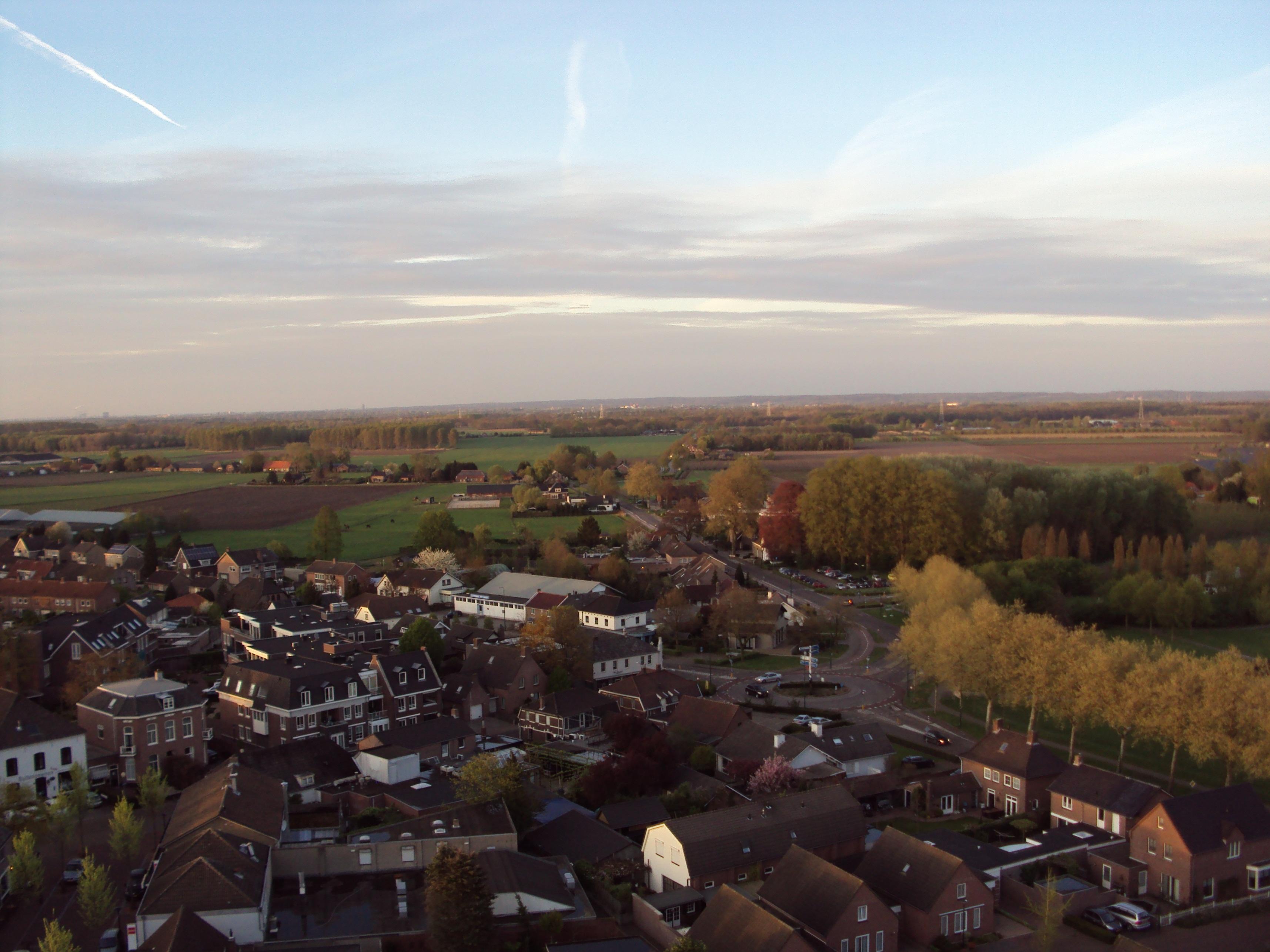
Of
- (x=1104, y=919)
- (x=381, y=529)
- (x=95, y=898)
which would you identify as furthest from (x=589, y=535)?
(x=95, y=898)

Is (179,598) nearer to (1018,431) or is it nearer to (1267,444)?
(1267,444)

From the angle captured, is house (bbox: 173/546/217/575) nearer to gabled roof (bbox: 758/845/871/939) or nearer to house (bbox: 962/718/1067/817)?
house (bbox: 962/718/1067/817)

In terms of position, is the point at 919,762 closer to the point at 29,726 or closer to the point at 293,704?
the point at 293,704

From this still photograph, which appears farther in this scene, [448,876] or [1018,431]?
[1018,431]

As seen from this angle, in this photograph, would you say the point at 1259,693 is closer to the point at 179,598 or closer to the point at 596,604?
the point at 596,604

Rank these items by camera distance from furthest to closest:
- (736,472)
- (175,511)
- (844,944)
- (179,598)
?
1. (175,511)
2. (736,472)
3. (179,598)
4. (844,944)

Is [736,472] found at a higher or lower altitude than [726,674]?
higher

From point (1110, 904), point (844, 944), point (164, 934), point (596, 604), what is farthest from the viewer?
point (596, 604)

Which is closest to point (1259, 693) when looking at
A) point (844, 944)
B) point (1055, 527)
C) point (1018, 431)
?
point (844, 944)
